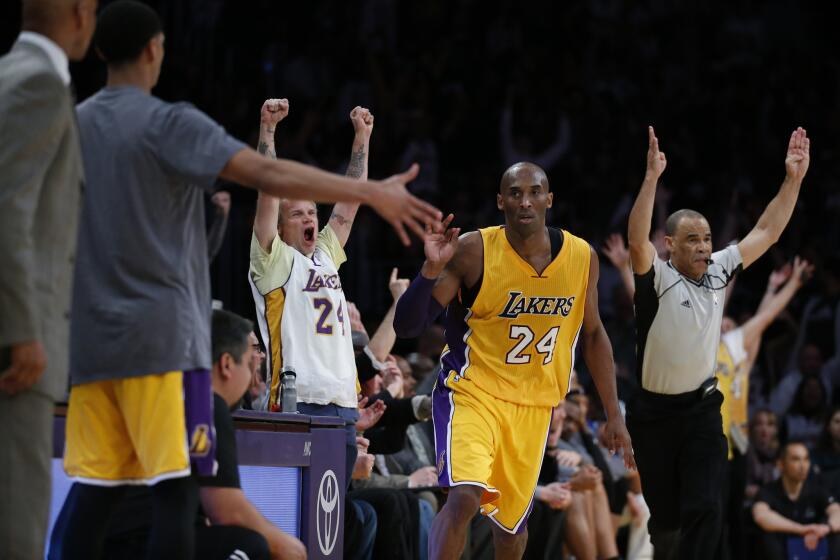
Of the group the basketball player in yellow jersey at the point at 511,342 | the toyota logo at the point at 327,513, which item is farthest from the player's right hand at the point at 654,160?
the toyota logo at the point at 327,513

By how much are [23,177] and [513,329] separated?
3311 millimetres

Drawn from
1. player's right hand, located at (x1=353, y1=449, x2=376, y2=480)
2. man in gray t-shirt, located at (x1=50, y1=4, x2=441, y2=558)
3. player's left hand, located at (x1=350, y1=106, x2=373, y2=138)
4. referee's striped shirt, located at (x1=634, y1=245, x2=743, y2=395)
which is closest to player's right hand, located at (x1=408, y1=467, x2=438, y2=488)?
player's right hand, located at (x1=353, y1=449, x2=376, y2=480)

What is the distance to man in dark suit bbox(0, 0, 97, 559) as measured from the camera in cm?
341

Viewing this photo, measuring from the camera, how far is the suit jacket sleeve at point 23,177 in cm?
340

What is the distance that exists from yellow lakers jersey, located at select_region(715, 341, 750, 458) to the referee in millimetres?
2661

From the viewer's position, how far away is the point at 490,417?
248 inches

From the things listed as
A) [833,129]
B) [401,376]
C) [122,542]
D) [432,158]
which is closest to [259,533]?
[122,542]

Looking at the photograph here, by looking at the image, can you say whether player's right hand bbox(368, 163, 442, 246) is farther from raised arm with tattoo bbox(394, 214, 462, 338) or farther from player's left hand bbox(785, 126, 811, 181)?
A: player's left hand bbox(785, 126, 811, 181)

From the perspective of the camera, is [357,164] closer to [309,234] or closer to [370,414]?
[309,234]

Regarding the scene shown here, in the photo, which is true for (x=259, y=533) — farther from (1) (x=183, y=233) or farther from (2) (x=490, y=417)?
(2) (x=490, y=417)

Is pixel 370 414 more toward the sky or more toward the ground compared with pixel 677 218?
more toward the ground

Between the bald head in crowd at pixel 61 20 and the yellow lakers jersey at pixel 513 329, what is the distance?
3.02m

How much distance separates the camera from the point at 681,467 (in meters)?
7.48

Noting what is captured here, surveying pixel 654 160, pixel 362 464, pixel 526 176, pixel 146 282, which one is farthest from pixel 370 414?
pixel 146 282
